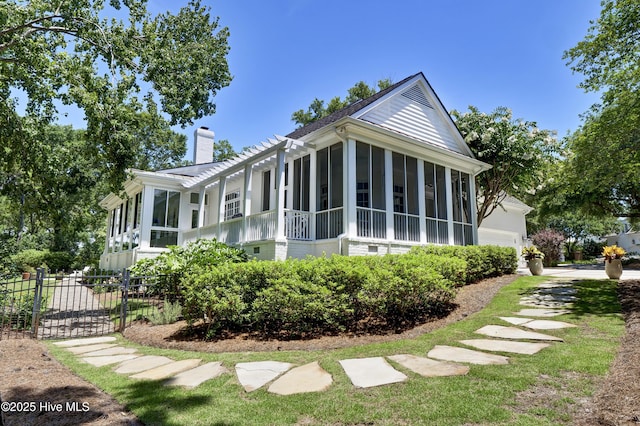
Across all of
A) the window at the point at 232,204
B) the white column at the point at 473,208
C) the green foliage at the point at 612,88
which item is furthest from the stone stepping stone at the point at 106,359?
the white column at the point at 473,208

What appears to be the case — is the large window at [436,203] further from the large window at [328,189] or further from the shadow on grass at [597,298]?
the shadow on grass at [597,298]

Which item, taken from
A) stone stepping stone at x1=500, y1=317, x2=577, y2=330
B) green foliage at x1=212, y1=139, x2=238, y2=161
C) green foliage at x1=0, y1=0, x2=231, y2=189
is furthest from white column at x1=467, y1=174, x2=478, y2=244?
green foliage at x1=212, y1=139, x2=238, y2=161

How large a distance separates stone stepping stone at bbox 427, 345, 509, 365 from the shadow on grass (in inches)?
122

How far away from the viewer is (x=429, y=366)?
4.05m

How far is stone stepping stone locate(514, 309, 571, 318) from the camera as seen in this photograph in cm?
632

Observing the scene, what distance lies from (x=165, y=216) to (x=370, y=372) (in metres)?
14.2

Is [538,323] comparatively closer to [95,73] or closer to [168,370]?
[168,370]

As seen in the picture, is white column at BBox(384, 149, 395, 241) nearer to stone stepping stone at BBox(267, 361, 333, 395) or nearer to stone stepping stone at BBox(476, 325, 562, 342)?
stone stepping stone at BBox(476, 325, 562, 342)

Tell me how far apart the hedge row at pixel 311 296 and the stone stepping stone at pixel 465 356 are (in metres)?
1.48

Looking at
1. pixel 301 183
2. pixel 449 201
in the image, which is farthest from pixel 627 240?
pixel 301 183

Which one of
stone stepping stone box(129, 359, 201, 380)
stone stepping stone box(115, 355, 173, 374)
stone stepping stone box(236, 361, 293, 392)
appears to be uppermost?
stone stepping stone box(236, 361, 293, 392)

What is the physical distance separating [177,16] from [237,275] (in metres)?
11.8

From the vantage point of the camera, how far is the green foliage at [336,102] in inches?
1102

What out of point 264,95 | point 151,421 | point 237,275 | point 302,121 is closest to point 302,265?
point 237,275
